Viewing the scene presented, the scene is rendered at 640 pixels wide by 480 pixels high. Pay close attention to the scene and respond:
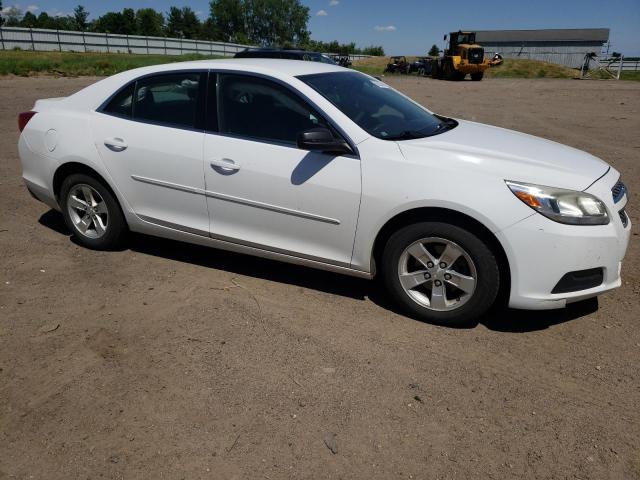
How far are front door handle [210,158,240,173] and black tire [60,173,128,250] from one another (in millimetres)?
1161

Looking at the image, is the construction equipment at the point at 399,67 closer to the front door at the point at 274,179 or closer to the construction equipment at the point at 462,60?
the construction equipment at the point at 462,60

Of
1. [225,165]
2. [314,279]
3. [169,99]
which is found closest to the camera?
[225,165]

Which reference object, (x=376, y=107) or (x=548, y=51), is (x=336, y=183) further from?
(x=548, y=51)

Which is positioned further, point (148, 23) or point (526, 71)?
point (148, 23)

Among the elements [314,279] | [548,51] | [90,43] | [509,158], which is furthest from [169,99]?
[548,51]

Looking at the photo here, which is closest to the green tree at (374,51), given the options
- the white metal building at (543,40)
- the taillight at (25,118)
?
the white metal building at (543,40)

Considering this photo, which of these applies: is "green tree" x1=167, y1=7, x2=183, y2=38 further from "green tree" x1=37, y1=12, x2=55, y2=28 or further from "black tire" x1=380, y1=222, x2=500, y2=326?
"black tire" x1=380, y1=222, x2=500, y2=326

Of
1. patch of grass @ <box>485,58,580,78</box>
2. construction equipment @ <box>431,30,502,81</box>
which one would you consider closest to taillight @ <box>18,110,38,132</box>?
construction equipment @ <box>431,30,502,81</box>

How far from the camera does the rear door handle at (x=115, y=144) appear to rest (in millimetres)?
4469

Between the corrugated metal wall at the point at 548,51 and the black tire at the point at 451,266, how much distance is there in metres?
62.8

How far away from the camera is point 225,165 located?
4.04 m

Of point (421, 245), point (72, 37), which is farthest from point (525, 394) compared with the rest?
point (72, 37)

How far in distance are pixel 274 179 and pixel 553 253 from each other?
6.12 ft

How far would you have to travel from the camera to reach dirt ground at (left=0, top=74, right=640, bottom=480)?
2.59 meters
